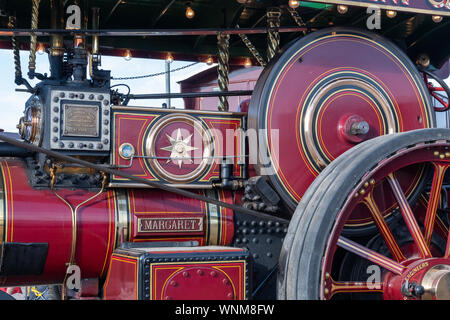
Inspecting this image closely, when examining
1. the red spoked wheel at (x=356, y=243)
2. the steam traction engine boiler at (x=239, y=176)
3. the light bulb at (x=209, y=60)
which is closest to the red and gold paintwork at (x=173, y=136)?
the steam traction engine boiler at (x=239, y=176)

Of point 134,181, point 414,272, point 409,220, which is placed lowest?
point 414,272

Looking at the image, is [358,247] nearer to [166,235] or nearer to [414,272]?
[414,272]

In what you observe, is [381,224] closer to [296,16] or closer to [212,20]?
[296,16]

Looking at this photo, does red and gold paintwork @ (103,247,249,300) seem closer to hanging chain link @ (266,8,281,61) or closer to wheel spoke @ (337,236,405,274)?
wheel spoke @ (337,236,405,274)

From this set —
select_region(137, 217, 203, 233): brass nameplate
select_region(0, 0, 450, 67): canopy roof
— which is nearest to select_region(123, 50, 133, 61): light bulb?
select_region(0, 0, 450, 67): canopy roof

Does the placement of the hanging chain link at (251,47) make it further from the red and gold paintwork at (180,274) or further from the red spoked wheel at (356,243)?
the red and gold paintwork at (180,274)

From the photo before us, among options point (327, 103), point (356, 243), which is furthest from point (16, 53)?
point (356, 243)

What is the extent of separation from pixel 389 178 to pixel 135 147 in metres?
1.10

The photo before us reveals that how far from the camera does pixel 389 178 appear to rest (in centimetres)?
257

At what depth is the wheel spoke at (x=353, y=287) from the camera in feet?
8.06

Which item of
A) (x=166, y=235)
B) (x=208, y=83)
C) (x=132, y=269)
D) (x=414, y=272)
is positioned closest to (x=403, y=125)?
(x=414, y=272)

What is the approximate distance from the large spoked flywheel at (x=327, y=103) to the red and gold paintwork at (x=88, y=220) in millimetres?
371

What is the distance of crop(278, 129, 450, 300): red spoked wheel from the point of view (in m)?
2.34

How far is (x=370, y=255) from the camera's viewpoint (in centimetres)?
252
